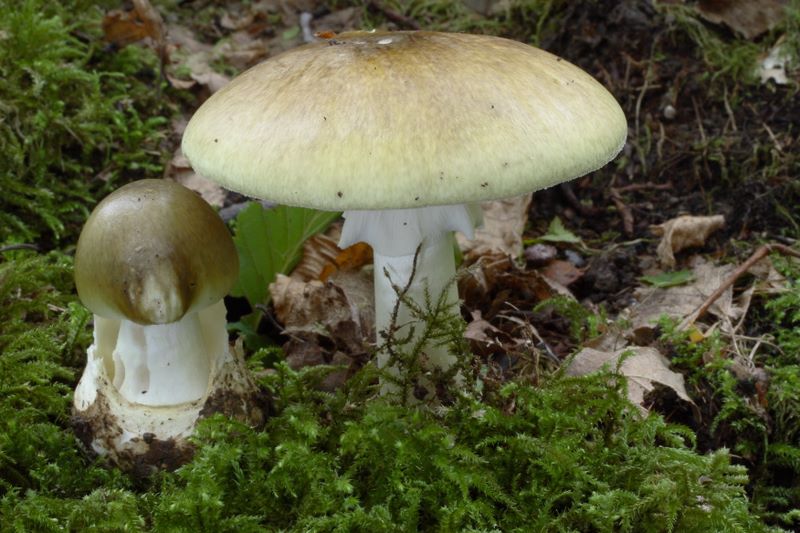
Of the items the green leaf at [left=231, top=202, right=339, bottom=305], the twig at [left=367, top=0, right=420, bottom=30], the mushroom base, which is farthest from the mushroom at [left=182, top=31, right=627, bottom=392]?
the twig at [left=367, top=0, right=420, bottom=30]

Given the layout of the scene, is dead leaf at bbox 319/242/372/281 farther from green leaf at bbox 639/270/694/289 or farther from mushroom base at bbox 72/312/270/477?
green leaf at bbox 639/270/694/289

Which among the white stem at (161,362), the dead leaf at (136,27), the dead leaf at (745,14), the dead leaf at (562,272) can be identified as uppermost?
the dead leaf at (136,27)

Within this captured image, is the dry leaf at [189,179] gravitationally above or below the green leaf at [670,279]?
above

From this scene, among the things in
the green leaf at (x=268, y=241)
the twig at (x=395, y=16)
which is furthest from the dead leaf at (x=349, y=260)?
the twig at (x=395, y=16)

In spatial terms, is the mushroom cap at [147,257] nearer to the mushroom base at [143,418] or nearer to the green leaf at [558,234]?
the mushroom base at [143,418]

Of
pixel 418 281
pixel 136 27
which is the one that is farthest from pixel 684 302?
pixel 136 27

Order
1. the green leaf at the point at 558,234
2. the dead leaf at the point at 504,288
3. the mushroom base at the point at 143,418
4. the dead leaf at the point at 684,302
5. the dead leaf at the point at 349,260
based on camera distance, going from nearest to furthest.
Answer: the mushroom base at the point at 143,418
the dead leaf at the point at 684,302
the dead leaf at the point at 504,288
the dead leaf at the point at 349,260
the green leaf at the point at 558,234

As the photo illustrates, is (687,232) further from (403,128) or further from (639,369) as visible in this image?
(403,128)
